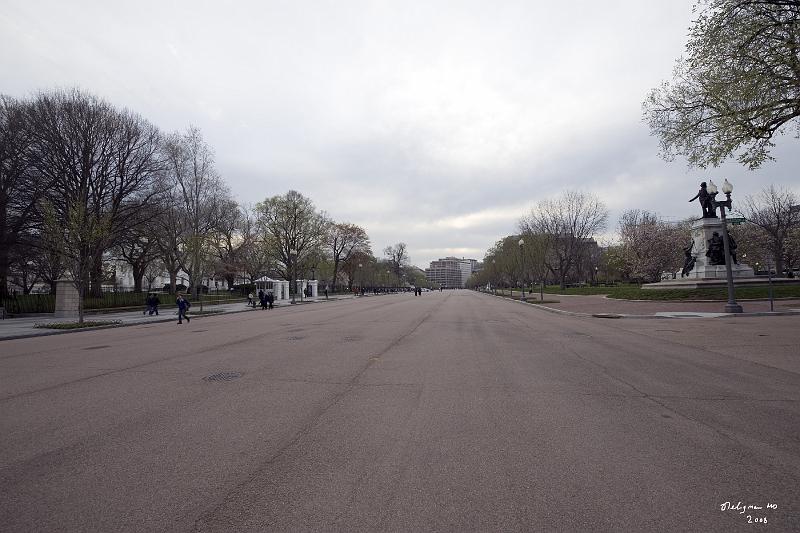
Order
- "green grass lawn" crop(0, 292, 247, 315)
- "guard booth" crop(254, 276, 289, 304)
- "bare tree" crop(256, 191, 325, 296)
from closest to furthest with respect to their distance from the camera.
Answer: "green grass lawn" crop(0, 292, 247, 315) → "guard booth" crop(254, 276, 289, 304) → "bare tree" crop(256, 191, 325, 296)

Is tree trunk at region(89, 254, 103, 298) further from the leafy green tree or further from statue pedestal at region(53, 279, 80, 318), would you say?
the leafy green tree

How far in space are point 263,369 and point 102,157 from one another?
1375 inches

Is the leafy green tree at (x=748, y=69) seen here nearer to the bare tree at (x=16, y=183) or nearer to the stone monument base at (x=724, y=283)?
the stone monument base at (x=724, y=283)

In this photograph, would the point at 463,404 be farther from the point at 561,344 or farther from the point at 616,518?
the point at 561,344

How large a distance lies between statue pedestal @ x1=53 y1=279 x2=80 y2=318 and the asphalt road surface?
26539mm

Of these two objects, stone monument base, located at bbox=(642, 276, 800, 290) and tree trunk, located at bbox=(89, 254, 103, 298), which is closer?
stone monument base, located at bbox=(642, 276, 800, 290)

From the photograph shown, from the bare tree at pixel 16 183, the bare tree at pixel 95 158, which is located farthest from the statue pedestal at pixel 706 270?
the bare tree at pixel 16 183

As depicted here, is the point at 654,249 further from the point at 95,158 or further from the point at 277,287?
the point at 95,158

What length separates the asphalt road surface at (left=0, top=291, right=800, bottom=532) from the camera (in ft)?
11.1

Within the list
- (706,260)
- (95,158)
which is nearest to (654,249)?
(706,260)

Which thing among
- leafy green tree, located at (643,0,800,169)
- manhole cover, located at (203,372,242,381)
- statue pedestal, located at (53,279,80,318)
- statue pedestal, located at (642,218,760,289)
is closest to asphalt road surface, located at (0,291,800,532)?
manhole cover, located at (203,372,242,381)

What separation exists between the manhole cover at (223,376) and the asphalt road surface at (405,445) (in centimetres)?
10

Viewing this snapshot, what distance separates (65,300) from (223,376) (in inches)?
1238

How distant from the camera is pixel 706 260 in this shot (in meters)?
34.3
